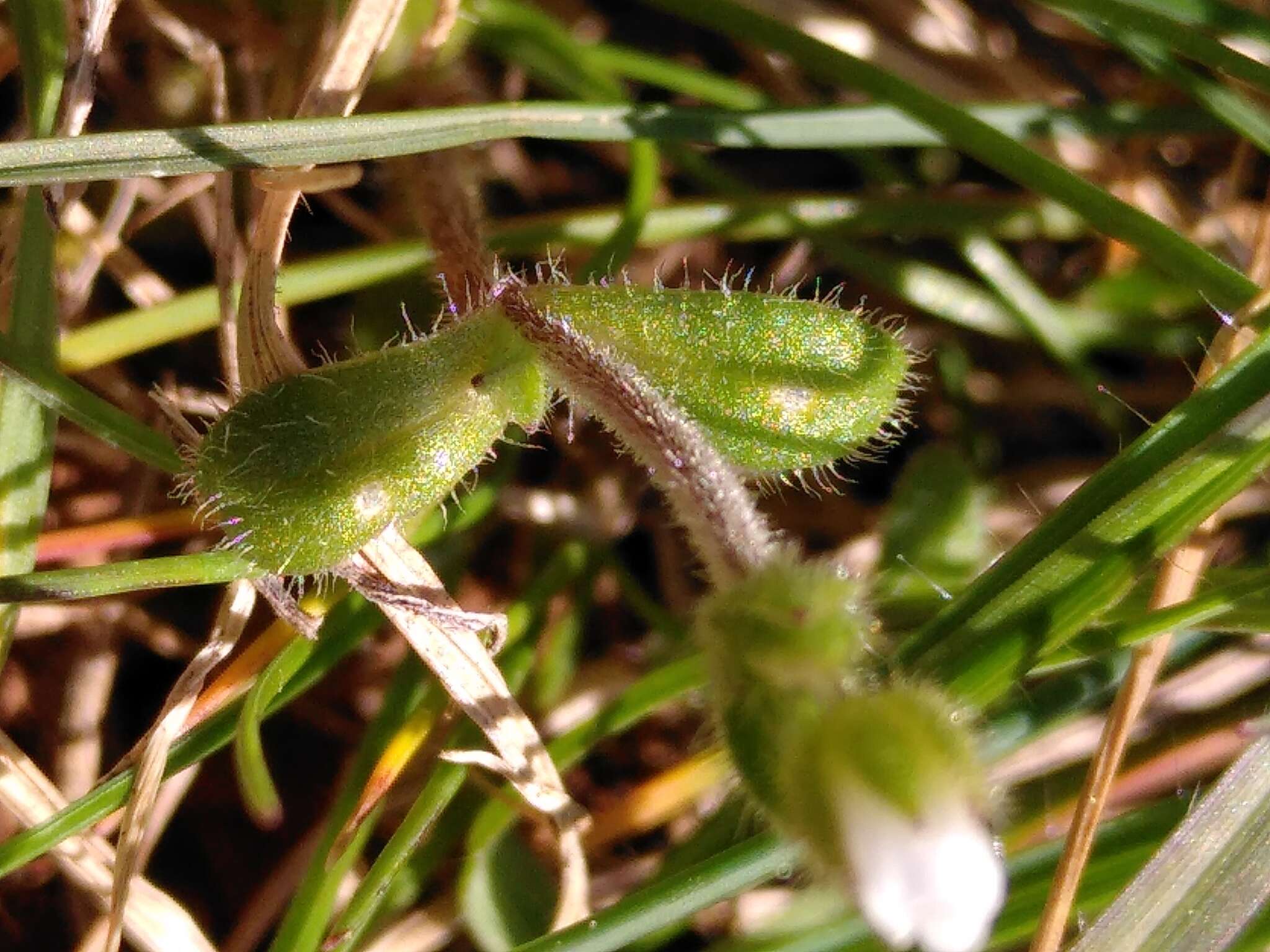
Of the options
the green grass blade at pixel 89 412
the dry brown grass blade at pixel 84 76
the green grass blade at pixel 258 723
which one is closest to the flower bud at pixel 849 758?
the green grass blade at pixel 258 723

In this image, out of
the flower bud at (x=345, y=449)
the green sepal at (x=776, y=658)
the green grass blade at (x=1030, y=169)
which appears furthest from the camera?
the green grass blade at (x=1030, y=169)

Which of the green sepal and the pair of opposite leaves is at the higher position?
the pair of opposite leaves


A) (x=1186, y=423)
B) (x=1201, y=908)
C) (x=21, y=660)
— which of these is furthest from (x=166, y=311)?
(x=1201, y=908)

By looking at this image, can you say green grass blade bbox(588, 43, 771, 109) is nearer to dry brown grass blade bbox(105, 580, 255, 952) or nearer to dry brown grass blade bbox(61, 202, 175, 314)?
dry brown grass blade bbox(61, 202, 175, 314)

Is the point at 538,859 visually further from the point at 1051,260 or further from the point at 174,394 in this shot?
the point at 1051,260

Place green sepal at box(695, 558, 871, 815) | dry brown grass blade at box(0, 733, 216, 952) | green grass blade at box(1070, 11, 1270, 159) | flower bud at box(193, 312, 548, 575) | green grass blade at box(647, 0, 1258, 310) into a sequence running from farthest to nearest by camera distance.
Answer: green grass blade at box(1070, 11, 1270, 159) → green grass blade at box(647, 0, 1258, 310) → dry brown grass blade at box(0, 733, 216, 952) → flower bud at box(193, 312, 548, 575) → green sepal at box(695, 558, 871, 815)

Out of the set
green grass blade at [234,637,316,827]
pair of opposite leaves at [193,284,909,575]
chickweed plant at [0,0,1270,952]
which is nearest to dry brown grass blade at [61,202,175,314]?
chickweed plant at [0,0,1270,952]

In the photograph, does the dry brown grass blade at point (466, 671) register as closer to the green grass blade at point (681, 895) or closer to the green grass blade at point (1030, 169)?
the green grass blade at point (681, 895)

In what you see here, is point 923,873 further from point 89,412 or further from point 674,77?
point 674,77
